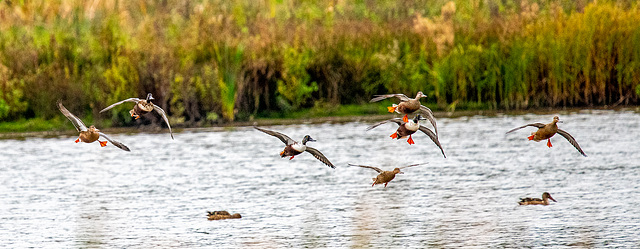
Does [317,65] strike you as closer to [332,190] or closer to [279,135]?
[332,190]

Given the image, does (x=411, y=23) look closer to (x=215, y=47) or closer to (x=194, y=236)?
(x=215, y=47)

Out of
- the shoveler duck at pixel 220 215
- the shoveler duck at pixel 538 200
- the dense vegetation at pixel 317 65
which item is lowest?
the shoveler duck at pixel 538 200

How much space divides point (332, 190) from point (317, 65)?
808 cm

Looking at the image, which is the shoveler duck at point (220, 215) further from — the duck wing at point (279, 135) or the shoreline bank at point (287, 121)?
the shoreline bank at point (287, 121)

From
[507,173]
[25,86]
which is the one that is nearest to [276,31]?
[25,86]

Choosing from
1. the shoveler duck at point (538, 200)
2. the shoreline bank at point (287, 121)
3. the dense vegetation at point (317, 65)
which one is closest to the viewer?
the shoveler duck at point (538, 200)

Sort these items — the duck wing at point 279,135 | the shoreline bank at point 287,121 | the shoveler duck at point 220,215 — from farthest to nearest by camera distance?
the shoreline bank at point 287,121 → the shoveler duck at point 220,215 → the duck wing at point 279,135

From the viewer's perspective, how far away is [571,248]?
432 inches

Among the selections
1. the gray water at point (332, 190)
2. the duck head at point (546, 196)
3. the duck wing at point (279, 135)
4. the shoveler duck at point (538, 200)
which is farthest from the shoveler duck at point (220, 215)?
the duck head at point (546, 196)

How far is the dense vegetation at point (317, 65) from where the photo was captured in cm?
2155

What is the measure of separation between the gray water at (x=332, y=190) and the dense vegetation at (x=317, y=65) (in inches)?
29.9

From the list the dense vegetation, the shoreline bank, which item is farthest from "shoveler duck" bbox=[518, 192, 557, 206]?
the dense vegetation

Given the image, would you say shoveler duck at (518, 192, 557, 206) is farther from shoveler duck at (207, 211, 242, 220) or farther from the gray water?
shoveler duck at (207, 211, 242, 220)

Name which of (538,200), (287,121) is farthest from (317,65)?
(538,200)
